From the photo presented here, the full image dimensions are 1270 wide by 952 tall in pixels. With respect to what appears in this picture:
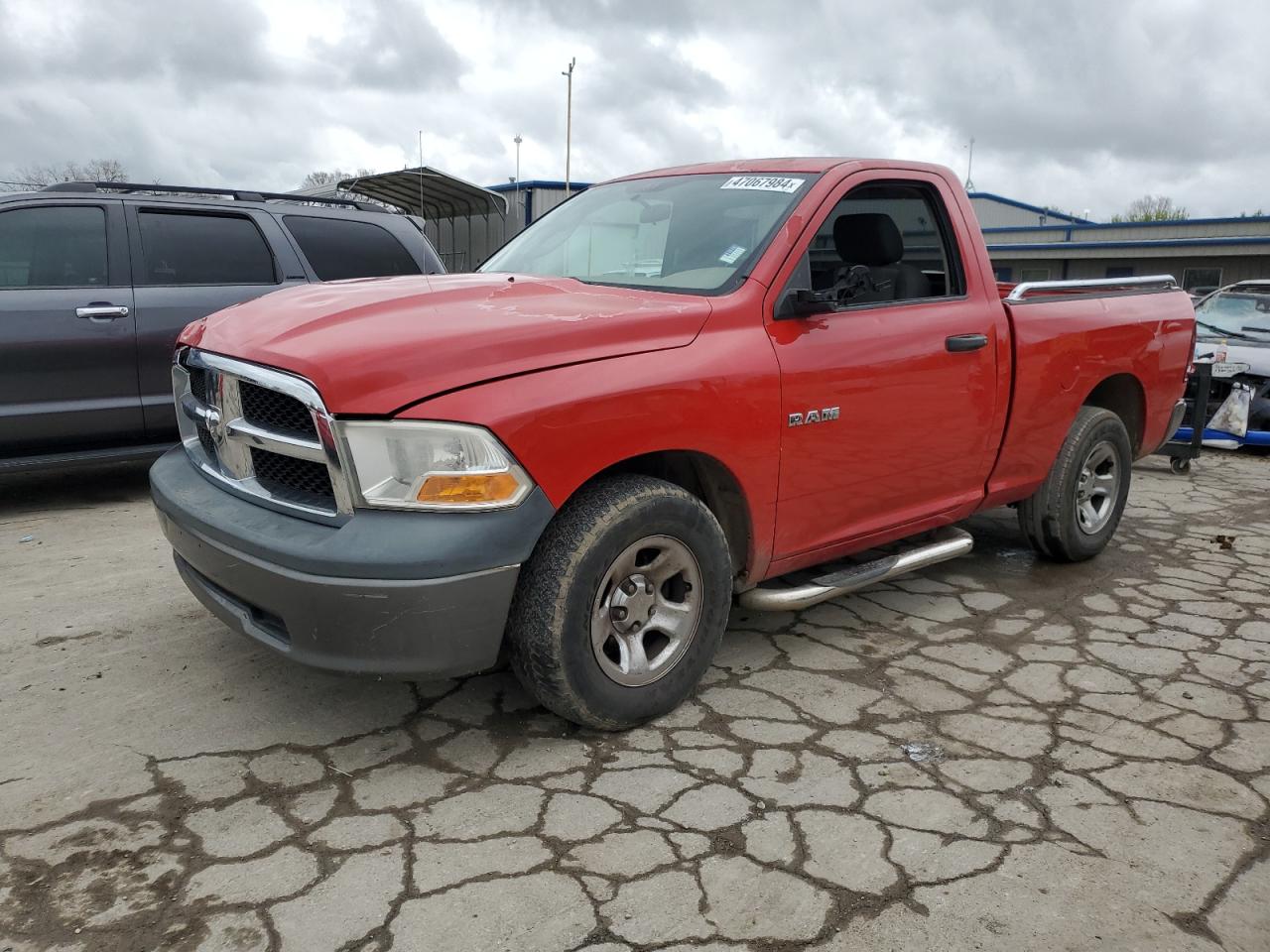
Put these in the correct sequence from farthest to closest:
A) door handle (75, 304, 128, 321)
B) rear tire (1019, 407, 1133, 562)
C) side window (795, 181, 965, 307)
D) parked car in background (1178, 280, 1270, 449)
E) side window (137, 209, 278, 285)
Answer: parked car in background (1178, 280, 1270, 449) → side window (137, 209, 278, 285) → door handle (75, 304, 128, 321) → rear tire (1019, 407, 1133, 562) → side window (795, 181, 965, 307)

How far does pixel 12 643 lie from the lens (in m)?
3.82

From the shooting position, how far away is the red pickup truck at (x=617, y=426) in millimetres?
2666

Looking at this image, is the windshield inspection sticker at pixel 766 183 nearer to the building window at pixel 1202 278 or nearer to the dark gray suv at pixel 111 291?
the dark gray suv at pixel 111 291

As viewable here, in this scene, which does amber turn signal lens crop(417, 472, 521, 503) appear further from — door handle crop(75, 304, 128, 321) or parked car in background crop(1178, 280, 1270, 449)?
parked car in background crop(1178, 280, 1270, 449)

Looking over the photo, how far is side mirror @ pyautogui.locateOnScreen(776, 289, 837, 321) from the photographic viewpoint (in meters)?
3.39

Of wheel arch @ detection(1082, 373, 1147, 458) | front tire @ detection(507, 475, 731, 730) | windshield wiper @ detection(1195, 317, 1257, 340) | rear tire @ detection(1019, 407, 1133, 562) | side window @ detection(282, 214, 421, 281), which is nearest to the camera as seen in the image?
front tire @ detection(507, 475, 731, 730)

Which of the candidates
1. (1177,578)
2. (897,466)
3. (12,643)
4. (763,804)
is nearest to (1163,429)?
(1177,578)

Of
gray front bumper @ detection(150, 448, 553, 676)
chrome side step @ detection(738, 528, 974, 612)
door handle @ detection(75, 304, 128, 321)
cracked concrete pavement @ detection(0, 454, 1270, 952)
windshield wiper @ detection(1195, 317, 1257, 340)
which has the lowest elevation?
cracked concrete pavement @ detection(0, 454, 1270, 952)

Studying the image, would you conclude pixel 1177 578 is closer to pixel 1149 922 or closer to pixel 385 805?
pixel 1149 922

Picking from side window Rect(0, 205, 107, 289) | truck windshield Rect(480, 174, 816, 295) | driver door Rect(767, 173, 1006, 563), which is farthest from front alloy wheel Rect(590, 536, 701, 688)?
side window Rect(0, 205, 107, 289)

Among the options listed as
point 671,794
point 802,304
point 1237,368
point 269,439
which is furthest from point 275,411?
point 1237,368

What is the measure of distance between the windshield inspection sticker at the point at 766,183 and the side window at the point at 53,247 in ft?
13.3

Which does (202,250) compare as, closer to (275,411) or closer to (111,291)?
(111,291)

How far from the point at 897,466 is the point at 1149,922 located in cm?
190
